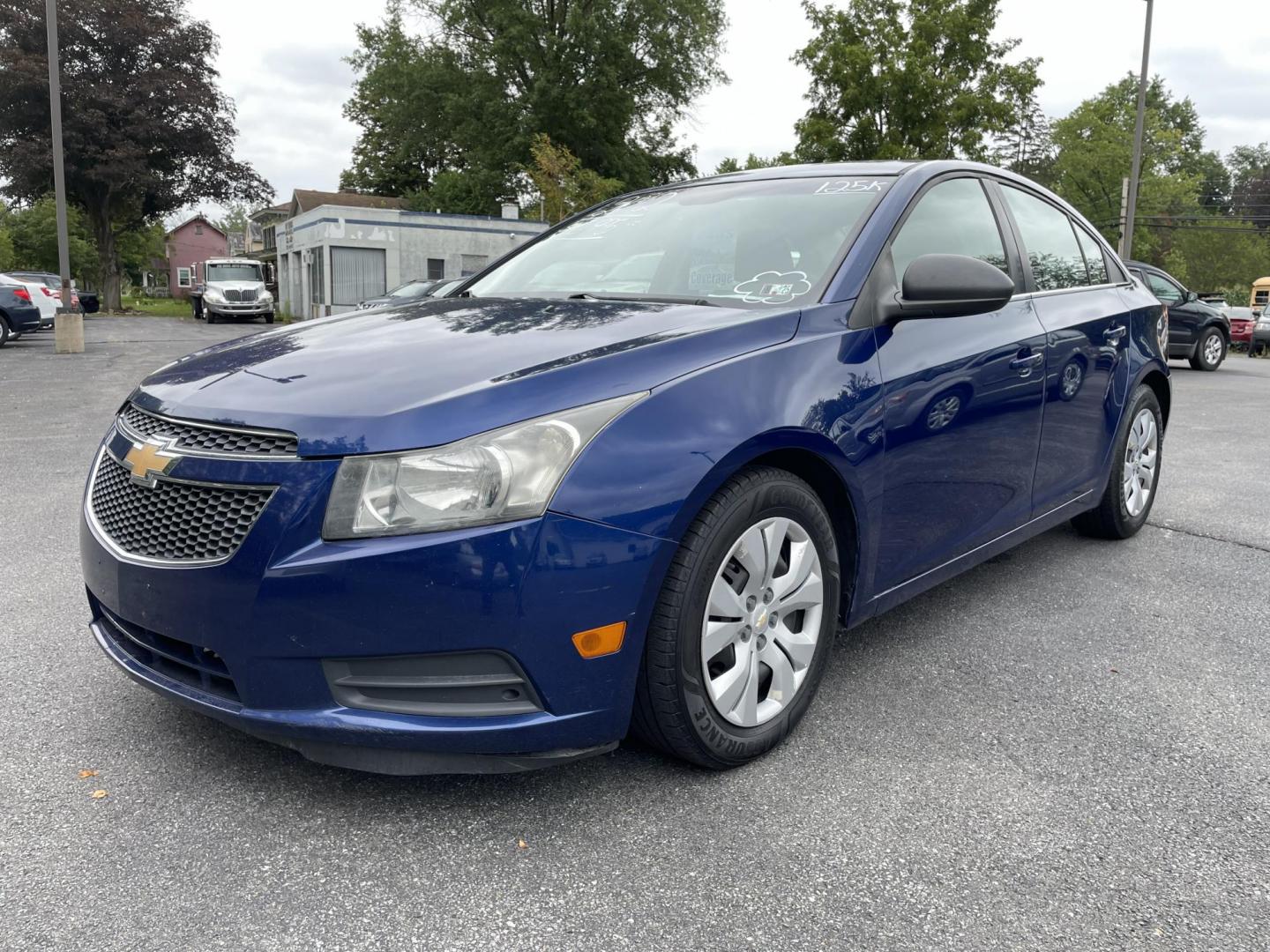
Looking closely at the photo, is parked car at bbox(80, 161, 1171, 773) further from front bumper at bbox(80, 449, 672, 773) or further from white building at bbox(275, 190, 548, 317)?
white building at bbox(275, 190, 548, 317)

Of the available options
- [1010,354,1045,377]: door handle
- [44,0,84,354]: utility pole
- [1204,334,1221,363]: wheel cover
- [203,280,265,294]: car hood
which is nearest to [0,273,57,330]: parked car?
[44,0,84,354]: utility pole

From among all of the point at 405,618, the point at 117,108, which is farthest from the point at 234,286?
the point at 405,618

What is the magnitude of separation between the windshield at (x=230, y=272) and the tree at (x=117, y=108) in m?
8.33

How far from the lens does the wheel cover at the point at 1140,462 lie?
4.68 metres

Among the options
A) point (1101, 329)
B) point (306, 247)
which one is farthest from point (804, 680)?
point (306, 247)

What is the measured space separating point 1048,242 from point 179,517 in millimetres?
3430

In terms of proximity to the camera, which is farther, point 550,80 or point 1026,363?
point 550,80

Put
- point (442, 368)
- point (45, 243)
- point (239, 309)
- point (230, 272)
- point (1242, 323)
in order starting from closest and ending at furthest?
point (442, 368) → point (1242, 323) → point (239, 309) → point (230, 272) → point (45, 243)

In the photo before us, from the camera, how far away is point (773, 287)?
2.96m

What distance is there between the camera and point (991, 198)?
3.75 metres

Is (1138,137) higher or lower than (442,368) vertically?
higher

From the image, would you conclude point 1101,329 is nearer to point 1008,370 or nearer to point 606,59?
point 1008,370

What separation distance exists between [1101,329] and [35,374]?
13587mm

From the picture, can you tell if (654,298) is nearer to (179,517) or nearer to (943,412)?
(943,412)
